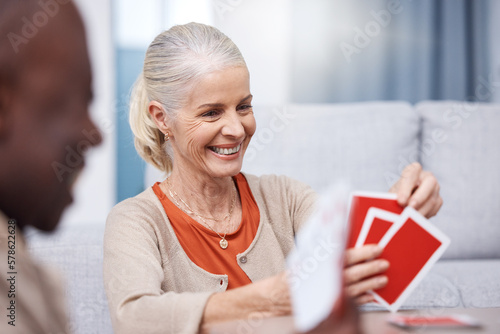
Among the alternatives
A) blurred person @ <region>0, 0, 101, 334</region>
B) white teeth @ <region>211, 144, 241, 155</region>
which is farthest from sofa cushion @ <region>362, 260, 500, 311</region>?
blurred person @ <region>0, 0, 101, 334</region>

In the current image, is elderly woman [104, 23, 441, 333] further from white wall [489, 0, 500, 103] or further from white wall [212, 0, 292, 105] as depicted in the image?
white wall [489, 0, 500, 103]

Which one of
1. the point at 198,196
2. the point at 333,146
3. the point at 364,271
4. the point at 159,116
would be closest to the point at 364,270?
the point at 364,271

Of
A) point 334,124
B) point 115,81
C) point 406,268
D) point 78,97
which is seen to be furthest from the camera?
point 115,81

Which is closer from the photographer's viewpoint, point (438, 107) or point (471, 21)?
point (438, 107)

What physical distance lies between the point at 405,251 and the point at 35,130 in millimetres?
716

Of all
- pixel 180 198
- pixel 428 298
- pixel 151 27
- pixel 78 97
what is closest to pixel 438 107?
pixel 428 298

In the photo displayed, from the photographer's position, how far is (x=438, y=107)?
234 cm

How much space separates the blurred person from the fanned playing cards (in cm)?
61

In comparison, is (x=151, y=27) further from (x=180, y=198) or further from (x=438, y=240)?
(x=438, y=240)

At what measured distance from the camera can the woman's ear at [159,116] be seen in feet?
4.70

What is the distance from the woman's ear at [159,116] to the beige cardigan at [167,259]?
0.21 m

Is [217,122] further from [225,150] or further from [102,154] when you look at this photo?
[102,154]

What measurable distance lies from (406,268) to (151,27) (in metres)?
2.85

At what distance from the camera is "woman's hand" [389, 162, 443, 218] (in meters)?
1.01
